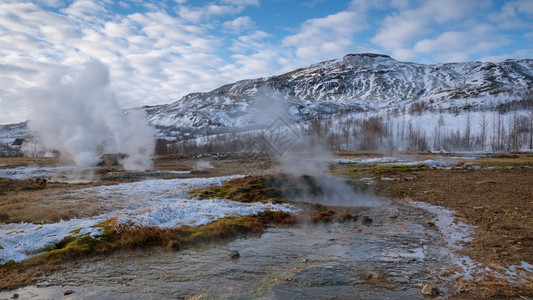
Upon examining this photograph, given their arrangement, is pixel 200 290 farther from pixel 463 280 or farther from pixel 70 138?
pixel 70 138

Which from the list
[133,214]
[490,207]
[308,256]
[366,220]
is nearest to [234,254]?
[308,256]

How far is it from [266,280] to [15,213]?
1461cm

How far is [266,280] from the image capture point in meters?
8.07

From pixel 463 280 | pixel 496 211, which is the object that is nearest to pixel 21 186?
pixel 463 280

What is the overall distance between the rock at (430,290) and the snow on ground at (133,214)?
9.30m

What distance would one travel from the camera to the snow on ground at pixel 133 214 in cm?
1020

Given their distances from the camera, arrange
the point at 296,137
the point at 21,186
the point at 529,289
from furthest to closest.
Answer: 1. the point at 296,137
2. the point at 21,186
3. the point at 529,289

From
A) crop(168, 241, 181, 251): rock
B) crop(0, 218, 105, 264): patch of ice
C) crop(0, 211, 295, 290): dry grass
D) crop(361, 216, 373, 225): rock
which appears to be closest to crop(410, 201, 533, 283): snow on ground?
crop(361, 216, 373, 225): rock

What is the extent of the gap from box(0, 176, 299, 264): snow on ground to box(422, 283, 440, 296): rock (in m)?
9.30

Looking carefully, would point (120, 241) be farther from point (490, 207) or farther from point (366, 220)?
point (490, 207)

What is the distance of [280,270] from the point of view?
8.77 m

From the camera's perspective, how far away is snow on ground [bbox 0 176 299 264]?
33.4 feet

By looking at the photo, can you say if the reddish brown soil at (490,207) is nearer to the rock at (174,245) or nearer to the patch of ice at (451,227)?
the patch of ice at (451,227)

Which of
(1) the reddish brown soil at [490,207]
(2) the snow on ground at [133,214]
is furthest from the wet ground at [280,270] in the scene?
(2) the snow on ground at [133,214]
